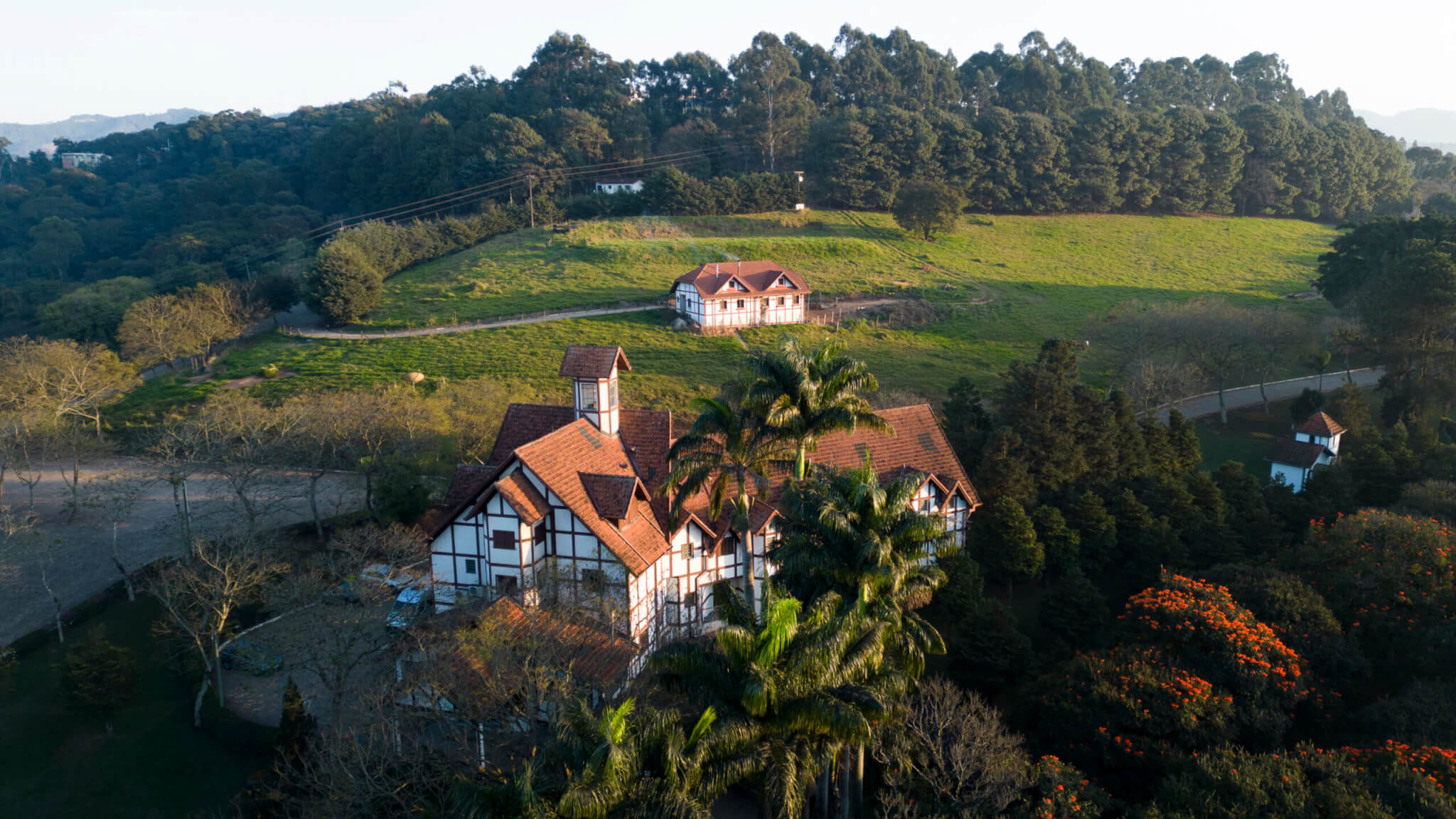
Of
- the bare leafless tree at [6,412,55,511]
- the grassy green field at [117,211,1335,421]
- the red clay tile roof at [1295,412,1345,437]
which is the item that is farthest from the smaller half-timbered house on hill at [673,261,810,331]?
the bare leafless tree at [6,412,55,511]

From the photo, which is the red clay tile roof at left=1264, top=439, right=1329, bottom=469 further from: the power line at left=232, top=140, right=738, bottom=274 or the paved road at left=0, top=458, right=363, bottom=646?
the power line at left=232, top=140, right=738, bottom=274

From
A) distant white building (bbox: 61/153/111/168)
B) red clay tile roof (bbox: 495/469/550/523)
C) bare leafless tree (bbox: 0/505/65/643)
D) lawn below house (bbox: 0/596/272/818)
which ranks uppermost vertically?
distant white building (bbox: 61/153/111/168)

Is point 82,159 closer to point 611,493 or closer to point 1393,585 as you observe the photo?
point 611,493

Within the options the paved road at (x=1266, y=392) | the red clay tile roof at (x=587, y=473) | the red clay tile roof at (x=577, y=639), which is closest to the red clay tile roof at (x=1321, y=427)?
the paved road at (x=1266, y=392)

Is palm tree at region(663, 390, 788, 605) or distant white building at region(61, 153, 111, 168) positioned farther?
distant white building at region(61, 153, 111, 168)

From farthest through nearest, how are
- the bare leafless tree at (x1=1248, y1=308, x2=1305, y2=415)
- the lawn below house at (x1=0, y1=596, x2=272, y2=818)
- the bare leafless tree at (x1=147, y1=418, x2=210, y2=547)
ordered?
the bare leafless tree at (x1=1248, y1=308, x2=1305, y2=415) < the bare leafless tree at (x1=147, y1=418, x2=210, y2=547) < the lawn below house at (x1=0, y1=596, x2=272, y2=818)

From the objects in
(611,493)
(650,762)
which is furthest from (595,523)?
(650,762)

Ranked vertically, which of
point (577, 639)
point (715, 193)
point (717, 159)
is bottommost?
point (577, 639)

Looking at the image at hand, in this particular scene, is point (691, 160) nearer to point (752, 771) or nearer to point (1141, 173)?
point (1141, 173)
